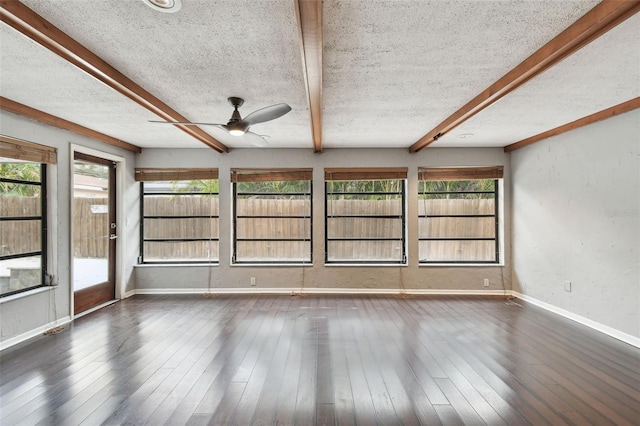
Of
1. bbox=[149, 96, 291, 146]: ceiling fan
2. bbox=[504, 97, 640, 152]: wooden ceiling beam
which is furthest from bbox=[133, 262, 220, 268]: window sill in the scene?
bbox=[504, 97, 640, 152]: wooden ceiling beam

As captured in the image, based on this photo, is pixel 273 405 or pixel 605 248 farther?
pixel 605 248

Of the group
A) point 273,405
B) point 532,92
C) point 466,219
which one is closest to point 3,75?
point 273,405

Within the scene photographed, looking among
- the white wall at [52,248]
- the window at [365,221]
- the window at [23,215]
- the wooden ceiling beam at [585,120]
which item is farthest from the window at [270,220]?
the wooden ceiling beam at [585,120]

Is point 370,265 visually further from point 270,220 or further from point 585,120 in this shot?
point 585,120

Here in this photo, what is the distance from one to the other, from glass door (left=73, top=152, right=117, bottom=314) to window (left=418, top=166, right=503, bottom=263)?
5.01 m

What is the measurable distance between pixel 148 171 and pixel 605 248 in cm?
646

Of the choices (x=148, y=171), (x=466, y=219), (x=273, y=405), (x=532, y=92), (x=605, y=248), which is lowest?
(x=273, y=405)

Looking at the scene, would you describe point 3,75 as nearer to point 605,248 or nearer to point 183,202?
point 183,202

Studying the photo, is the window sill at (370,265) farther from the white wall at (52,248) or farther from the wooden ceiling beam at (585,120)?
the white wall at (52,248)

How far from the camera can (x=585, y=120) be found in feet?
11.6

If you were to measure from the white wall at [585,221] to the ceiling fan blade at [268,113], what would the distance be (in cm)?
355

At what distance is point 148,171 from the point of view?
200 inches

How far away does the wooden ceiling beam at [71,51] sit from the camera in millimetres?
1669

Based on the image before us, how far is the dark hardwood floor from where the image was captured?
2045mm
